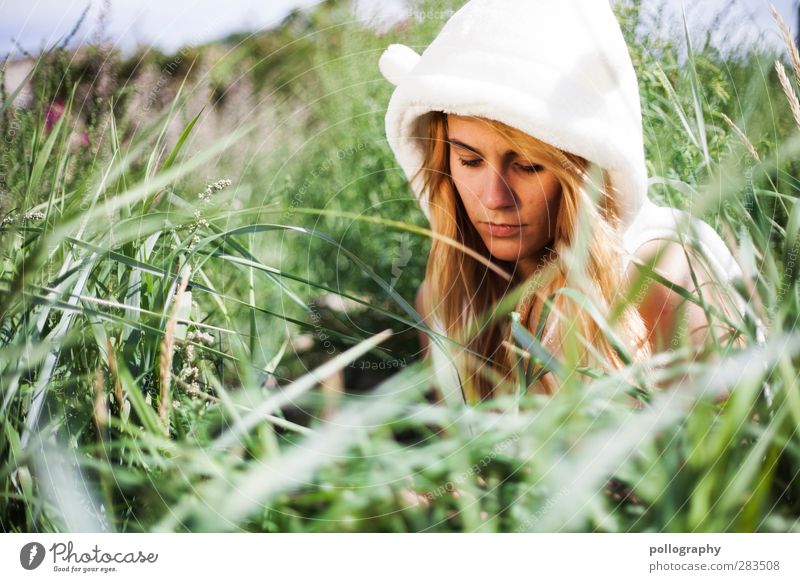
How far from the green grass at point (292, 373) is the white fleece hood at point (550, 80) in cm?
6

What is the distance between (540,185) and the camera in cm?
70

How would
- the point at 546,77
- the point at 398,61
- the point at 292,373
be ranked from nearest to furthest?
the point at 546,77
the point at 398,61
the point at 292,373

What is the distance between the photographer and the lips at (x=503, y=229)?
74 centimetres

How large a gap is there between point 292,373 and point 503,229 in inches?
11.7

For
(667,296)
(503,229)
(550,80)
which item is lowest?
(667,296)

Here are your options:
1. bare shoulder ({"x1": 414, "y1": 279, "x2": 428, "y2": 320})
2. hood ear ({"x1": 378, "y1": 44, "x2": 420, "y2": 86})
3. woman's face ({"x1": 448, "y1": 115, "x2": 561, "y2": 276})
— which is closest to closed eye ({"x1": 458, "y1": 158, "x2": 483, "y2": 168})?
woman's face ({"x1": 448, "y1": 115, "x2": 561, "y2": 276})

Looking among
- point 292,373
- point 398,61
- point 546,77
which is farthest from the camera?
point 292,373

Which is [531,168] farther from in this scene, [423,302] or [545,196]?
[423,302]

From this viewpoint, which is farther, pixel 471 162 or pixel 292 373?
pixel 292 373

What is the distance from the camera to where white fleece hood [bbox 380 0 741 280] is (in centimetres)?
61

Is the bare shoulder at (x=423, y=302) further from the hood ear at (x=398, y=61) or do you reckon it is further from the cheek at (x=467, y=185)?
the hood ear at (x=398, y=61)

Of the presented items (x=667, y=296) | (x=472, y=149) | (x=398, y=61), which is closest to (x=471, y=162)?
(x=472, y=149)
